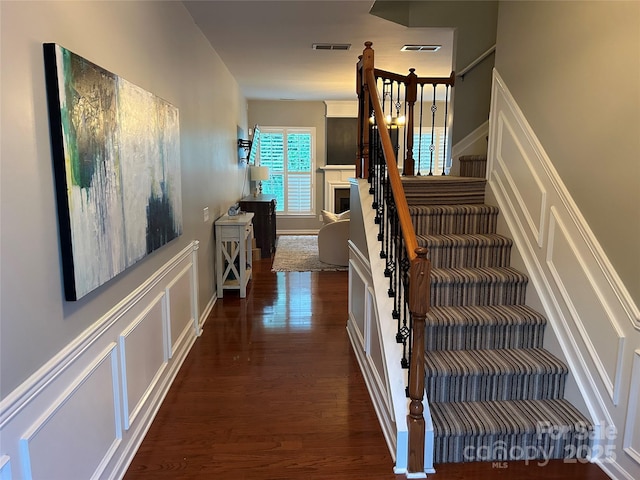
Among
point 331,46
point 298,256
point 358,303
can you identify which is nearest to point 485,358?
point 358,303

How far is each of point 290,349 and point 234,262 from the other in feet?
5.85

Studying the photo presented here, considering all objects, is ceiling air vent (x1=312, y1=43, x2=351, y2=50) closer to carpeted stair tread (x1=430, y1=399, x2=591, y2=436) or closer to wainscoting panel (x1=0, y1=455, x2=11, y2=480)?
carpeted stair tread (x1=430, y1=399, x2=591, y2=436)

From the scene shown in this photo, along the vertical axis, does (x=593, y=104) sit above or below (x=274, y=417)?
above

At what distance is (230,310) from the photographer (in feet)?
15.8

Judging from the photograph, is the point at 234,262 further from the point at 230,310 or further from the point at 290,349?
the point at 290,349

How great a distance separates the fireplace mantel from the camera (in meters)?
9.42

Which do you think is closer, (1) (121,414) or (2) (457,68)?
(1) (121,414)

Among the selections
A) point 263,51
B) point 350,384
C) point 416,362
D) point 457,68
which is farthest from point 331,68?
point 416,362

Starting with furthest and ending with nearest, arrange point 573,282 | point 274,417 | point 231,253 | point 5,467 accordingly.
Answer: point 231,253 → point 274,417 → point 573,282 → point 5,467

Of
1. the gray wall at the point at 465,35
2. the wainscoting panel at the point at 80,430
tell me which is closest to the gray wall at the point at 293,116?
the gray wall at the point at 465,35

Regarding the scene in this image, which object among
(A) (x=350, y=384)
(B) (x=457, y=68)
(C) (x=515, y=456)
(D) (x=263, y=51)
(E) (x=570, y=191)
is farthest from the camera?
(D) (x=263, y=51)

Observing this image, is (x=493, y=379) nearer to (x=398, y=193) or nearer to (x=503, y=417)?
(x=503, y=417)

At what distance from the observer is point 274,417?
9.07 feet

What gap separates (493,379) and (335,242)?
434 cm
